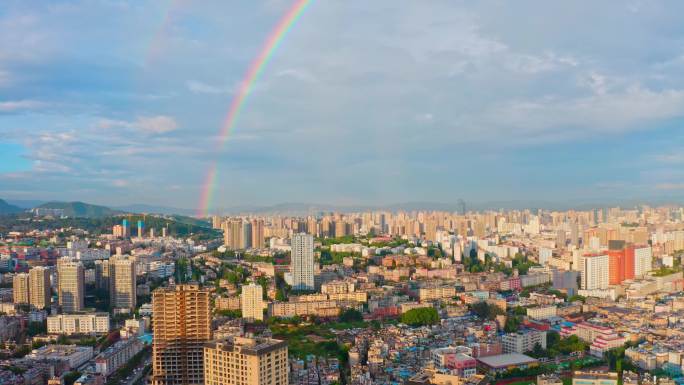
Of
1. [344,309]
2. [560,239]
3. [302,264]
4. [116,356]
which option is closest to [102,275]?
[302,264]

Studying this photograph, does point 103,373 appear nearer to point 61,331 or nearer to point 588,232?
point 61,331

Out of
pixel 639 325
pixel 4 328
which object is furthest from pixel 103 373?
pixel 639 325

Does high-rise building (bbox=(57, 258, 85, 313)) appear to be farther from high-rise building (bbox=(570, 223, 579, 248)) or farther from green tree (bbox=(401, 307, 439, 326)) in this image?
high-rise building (bbox=(570, 223, 579, 248))

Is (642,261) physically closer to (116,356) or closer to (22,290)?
(116,356)

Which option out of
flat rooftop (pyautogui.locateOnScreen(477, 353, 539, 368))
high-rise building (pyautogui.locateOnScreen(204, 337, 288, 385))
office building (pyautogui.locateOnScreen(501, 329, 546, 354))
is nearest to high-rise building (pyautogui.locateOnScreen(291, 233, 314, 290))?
office building (pyautogui.locateOnScreen(501, 329, 546, 354))

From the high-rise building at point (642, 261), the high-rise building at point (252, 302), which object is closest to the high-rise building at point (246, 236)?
the high-rise building at point (252, 302)

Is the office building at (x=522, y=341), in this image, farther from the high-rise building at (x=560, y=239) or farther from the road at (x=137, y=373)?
the high-rise building at (x=560, y=239)
